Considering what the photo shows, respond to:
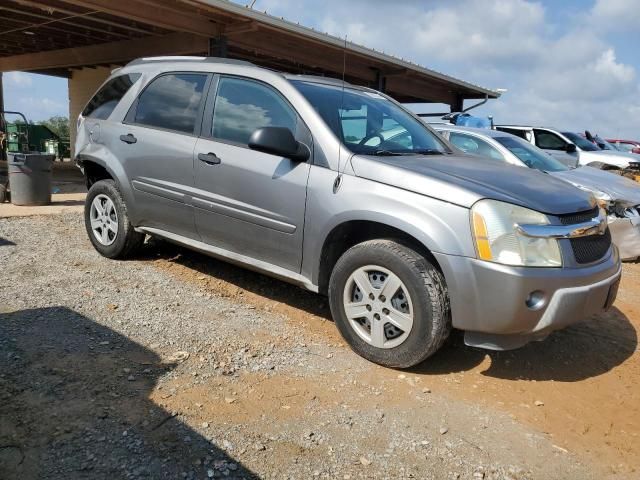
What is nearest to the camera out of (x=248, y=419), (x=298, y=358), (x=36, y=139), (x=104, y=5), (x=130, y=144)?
(x=248, y=419)

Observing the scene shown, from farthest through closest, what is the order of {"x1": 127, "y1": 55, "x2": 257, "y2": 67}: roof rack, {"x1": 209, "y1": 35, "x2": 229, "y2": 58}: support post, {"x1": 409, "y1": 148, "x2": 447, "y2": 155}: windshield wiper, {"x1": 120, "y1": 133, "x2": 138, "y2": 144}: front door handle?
{"x1": 209, "y1": 35, "x2": 229, "y2": 58}: support post, {"x1": 120, "y1": 133, "x2": 138, "y2": 144}: front door handle, {"x1": 127, "y1": 55, "x2": 257, "y2": 67}: roof rack, {"x1": 409, "y1": 148, "x2": 447, "y2": 155}: windshield wiper

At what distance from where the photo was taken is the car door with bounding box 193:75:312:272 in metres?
3.85

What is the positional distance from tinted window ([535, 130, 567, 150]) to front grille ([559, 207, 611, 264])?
9257mm

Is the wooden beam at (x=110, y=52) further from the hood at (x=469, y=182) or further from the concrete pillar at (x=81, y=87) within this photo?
the hood at (x=469, y=182)

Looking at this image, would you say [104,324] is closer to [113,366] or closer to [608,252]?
[113,366]

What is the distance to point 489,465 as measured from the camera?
2613mm

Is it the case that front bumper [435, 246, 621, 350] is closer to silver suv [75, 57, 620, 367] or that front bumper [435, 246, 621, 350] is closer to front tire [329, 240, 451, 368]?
silver suv [75, 57, 620, 367]

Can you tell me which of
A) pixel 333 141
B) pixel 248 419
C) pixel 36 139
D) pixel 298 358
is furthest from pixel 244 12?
pixel 36 139

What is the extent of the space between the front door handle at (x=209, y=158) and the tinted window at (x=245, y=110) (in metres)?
0.17

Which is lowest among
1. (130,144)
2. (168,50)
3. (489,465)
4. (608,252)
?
(489,465)

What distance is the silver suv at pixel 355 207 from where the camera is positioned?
314 cm

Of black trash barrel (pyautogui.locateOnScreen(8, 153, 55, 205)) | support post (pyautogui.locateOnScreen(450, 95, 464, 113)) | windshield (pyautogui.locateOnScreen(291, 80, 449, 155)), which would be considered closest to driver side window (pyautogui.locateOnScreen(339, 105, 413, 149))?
windshield (pyautogui.locateOnScreen(291, 80, 449, 155))

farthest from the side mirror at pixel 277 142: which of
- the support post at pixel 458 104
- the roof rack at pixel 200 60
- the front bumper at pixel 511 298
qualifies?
the support post at pixel 458 104

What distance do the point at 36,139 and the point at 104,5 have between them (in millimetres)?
13784
